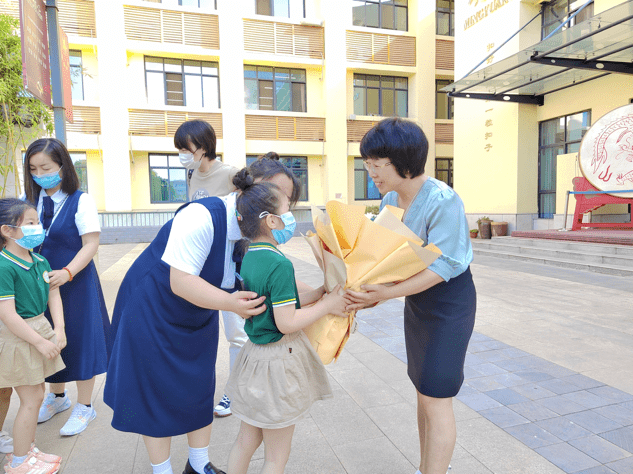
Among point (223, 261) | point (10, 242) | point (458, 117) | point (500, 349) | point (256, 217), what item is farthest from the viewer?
point (458, 117)

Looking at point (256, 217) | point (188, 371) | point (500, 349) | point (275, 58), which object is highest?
point (275, 58)

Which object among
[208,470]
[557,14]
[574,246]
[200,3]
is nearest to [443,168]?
[557,14]

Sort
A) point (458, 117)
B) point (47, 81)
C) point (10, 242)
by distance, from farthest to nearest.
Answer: point (458, 117) < point (47, 81) < point (10, 242)

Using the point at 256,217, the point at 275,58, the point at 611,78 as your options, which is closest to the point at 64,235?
the point at 256,217

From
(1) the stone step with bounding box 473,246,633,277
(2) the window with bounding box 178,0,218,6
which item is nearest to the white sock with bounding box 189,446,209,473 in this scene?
(1) the stone step with bounding box 473,246,633,277

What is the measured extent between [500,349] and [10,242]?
12.1 ft

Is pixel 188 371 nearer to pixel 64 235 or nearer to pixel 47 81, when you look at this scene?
pixel 64 235

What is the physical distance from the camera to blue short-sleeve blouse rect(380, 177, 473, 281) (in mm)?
1532

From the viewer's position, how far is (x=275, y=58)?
1614 cm

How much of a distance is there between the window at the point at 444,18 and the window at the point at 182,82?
32.1 feet

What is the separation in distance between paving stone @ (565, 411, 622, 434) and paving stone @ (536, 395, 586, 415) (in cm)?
4

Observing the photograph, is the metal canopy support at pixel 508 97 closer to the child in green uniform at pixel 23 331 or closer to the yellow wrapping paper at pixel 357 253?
the yellow wrapping paper at pixel 357 253

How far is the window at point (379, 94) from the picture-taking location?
57.9 ft

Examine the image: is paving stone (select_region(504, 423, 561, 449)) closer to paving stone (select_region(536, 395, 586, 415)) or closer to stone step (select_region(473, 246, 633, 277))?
paving stone (select_region(536, 395, 586, 415))
